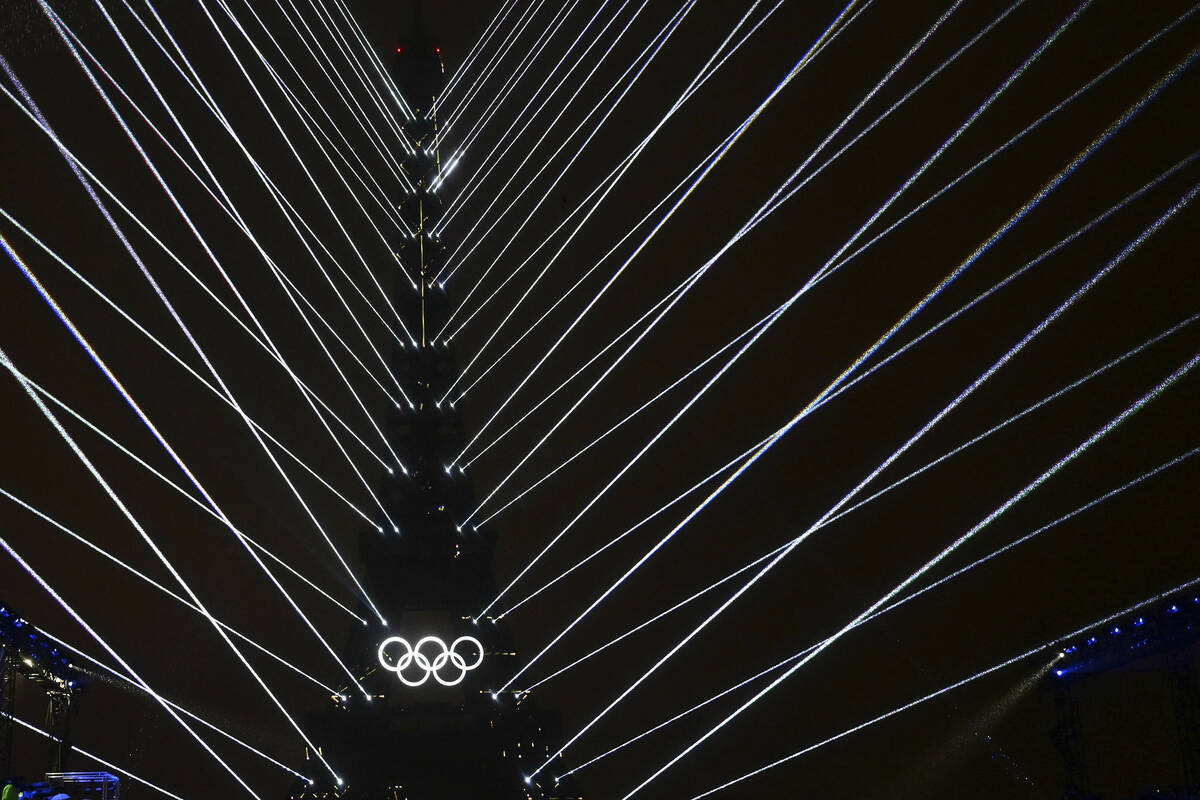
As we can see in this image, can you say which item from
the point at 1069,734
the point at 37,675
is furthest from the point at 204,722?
the point at 1069,734

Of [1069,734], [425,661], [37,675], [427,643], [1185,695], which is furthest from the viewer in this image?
[427,643]

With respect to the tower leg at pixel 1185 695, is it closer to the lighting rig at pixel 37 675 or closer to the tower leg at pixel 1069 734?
the tower leg at pixel 1069 734

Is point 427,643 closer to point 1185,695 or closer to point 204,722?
point 204,722

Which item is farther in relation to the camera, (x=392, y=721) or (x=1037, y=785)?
(x=1037, y=785)

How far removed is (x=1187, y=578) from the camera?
16.9 meters

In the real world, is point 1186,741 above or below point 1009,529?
below

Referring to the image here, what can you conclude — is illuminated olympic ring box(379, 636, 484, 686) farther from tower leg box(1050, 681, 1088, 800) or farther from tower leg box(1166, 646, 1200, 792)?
tower leg box(1166, 646, 1200, 792)

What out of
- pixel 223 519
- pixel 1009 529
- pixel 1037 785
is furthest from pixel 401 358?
pixel 1037 785

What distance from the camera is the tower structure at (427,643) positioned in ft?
59.6

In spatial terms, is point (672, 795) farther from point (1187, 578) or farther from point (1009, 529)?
point (1187, 578)

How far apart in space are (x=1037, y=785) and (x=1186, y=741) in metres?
6.31

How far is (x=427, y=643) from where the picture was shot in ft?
61.4

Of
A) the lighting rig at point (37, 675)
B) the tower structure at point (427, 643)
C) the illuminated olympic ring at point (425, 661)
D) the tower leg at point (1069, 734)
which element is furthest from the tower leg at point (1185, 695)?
the lighting rig at point (37, 675)

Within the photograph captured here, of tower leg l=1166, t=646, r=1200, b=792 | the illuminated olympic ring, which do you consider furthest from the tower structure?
tower leg l=1166, t=646, r=1200, b=792
